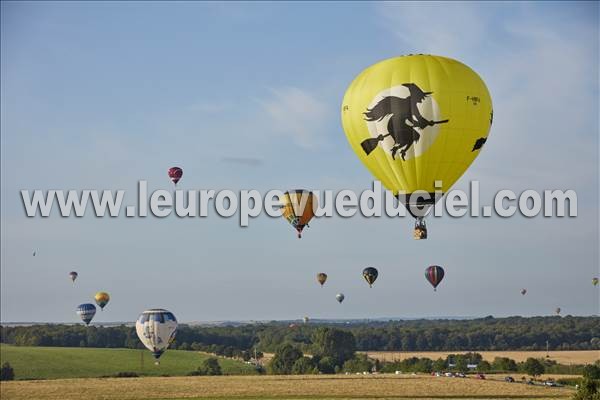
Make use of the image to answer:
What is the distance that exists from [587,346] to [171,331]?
43.1m

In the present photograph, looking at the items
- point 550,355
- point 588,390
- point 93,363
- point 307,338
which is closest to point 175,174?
point 588,390

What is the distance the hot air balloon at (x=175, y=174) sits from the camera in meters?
58.5

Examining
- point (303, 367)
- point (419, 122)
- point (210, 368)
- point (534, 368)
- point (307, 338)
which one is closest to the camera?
point (419, 122)

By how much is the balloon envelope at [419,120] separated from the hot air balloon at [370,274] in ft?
113

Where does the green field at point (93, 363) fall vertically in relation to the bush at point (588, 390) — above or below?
below

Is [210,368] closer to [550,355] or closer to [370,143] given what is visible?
[550,355]

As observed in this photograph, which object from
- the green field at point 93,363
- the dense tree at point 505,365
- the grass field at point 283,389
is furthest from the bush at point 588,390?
the green field at point 93,363

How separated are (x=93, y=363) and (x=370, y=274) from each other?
1627 inches

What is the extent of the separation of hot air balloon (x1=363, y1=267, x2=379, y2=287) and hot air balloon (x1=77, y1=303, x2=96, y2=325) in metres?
27.8

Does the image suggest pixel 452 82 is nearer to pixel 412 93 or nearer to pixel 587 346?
pixel 412 93

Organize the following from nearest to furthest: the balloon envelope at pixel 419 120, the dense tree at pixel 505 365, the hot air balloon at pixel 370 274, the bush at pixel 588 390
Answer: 1. the balloon envelope at pixel 419 120
2. the bush at pixel 588 390
3. the hot air balloon at pixel 370 274
4. the dense tree at pixel 505 365

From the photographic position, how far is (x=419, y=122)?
33.0 metres

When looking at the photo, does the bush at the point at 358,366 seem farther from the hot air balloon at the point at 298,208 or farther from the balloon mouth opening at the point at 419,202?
the balloon mouth opening at the point at 419,202

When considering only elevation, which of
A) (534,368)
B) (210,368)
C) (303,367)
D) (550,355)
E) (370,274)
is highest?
(370,274)
